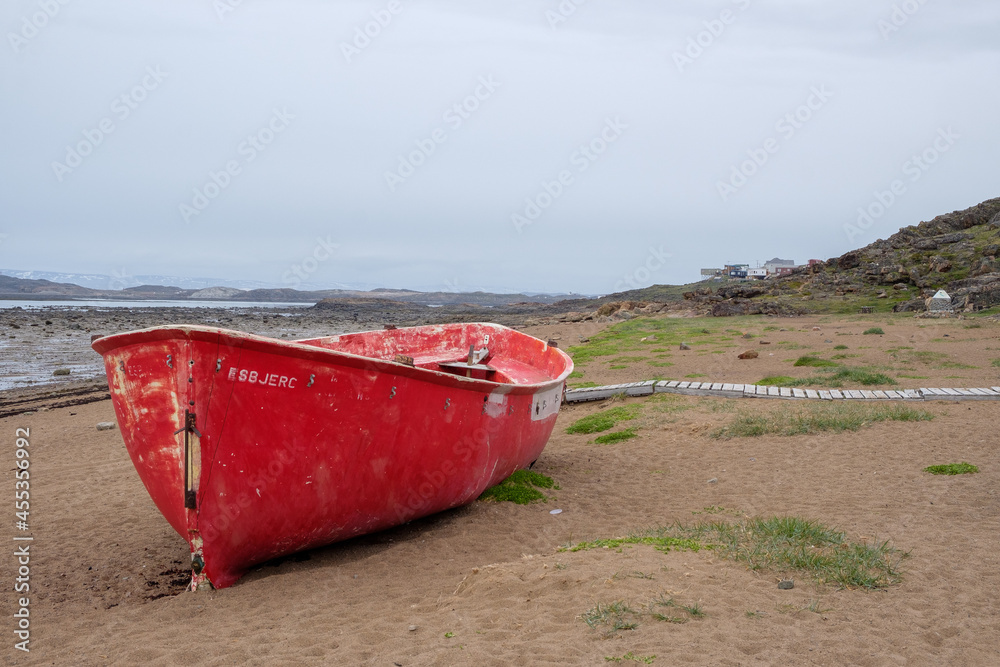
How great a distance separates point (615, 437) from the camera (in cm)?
1037

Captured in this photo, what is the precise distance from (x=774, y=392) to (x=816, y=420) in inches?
88.9

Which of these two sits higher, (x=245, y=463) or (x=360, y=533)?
(x=245, y=463)

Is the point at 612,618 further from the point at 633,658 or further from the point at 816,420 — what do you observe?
the point at 816,420

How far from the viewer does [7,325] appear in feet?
113

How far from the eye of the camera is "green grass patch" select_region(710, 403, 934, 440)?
30.0 ft

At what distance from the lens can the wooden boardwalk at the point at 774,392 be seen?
1021 cm

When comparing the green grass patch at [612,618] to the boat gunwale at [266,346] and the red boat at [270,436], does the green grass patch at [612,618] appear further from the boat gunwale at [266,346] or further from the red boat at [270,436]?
the boat gunwale at [266,346]

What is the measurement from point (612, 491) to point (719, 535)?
2538 millimetres

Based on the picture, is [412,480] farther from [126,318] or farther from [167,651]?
[126,318]

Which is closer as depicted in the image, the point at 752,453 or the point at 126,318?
the point at 752,453

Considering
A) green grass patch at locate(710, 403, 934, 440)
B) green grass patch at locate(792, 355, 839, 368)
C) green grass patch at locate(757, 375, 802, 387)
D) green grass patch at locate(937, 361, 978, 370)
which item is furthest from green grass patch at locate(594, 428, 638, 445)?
green grass patch at locate(937, 361, 978, 370)

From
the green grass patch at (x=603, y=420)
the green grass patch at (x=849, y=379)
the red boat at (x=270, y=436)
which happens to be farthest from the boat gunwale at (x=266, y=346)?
the green grass patch at (x=849, y=379)

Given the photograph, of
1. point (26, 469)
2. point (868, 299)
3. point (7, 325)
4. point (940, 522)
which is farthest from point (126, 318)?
point (940, 522)

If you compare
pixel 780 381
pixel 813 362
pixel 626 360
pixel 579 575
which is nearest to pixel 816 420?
pixel 780 381
